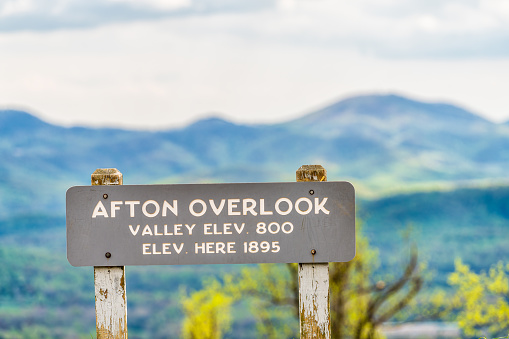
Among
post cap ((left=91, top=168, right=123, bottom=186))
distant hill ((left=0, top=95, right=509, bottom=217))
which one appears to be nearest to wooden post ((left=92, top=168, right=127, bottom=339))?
post cap ((left=91, top=168, right=123, bottom=186))

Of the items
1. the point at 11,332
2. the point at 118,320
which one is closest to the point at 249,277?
the point at 118,320

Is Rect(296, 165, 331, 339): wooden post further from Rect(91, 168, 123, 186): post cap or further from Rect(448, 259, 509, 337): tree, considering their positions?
Rect(448, 259, 509, 337): tree

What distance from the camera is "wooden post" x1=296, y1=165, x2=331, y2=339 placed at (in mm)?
4488

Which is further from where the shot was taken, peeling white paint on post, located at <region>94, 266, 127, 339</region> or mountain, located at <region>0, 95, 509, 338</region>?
mountain, located at <region>0, 95, 509, 338</region>

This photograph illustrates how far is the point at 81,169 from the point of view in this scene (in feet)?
565

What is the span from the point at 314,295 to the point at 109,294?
1454 mm

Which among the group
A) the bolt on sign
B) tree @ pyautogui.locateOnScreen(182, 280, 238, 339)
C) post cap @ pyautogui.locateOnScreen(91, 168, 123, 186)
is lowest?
tree @ pyautogui.locateOnScreen(182, 280, 238, 339)

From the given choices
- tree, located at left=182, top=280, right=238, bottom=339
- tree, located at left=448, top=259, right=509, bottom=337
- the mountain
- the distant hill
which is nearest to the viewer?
tree, located at left=448, top=259, right=509, bottom=337

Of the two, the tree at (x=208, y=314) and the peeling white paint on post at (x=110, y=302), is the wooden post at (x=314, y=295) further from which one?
the tree at (x=208, y=314)

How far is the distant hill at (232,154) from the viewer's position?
155000 millimetres

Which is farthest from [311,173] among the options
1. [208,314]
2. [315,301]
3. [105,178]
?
[208,314]

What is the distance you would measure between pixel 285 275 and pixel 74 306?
75.7 metres

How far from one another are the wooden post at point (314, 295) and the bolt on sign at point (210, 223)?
82 millimetres

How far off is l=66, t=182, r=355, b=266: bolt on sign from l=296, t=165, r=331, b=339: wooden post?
8 centimetres
